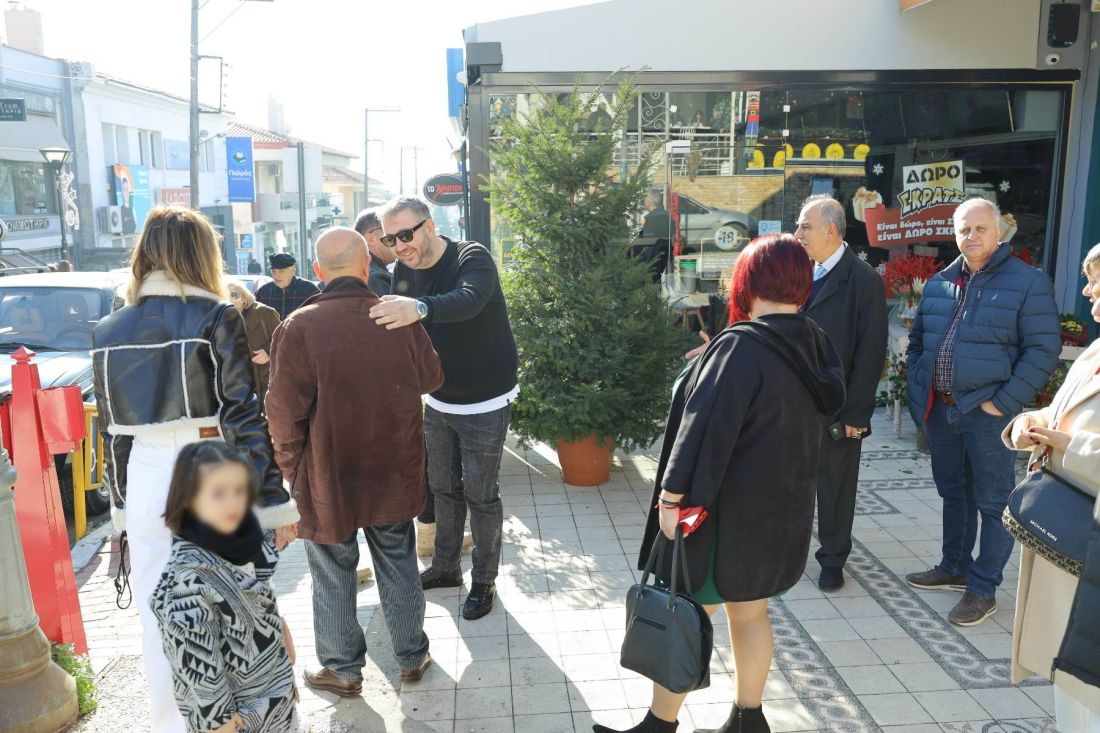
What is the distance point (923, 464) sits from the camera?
6.88 m

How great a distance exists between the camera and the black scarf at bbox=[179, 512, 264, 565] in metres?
2.32

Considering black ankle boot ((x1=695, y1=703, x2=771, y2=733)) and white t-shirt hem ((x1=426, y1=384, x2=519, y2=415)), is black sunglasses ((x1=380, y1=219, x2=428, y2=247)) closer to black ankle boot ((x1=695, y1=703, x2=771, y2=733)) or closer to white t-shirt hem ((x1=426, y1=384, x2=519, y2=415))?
white t-shirt hem ((x1=426, y1=384, x2=519, y2=415))

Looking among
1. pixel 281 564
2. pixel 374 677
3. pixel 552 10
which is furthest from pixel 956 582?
pixel 552 10

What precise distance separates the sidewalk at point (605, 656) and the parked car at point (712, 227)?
12.0ft

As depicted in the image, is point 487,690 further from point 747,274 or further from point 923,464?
point 923,464

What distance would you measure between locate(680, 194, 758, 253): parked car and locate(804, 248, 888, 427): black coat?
4167mm

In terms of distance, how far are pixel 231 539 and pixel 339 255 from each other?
50.0 inches

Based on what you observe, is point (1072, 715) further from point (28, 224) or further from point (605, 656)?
point (28, 224)

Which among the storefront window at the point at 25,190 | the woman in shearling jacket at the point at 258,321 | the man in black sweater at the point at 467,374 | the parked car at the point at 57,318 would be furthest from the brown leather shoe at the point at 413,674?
the storefront window at the point at 25,190

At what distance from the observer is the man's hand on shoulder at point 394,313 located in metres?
3.21

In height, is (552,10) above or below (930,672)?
above

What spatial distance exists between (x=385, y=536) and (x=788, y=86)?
630 cm

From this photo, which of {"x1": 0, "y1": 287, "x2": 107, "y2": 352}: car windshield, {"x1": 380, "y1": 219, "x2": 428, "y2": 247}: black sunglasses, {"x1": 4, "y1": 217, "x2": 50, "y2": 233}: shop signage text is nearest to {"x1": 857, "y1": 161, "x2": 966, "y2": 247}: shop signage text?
{"x1": 380, "y1": 219, "x2": 428, "y2": 247}: black sunglasses

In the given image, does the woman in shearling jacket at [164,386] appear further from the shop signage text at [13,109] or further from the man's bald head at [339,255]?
the shop signage text at [13,109]
